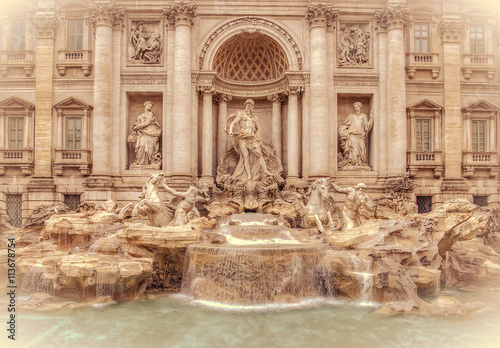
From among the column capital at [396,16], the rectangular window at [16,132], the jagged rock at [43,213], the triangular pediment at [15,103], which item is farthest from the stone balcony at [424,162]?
the rectangular window at [16,132]

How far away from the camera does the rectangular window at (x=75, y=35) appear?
17797mm

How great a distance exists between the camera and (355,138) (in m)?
17.4

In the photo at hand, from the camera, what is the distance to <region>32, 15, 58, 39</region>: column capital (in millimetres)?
17453

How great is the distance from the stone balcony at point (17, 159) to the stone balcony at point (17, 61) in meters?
3.98

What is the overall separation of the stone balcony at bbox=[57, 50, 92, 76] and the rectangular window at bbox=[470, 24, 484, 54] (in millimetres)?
19594

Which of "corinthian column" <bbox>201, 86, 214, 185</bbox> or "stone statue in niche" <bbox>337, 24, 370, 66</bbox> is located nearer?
"corinthian column" <bbox>201, 86, 214, 185</bbox>

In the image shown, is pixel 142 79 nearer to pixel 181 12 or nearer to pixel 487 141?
pixel 181 12

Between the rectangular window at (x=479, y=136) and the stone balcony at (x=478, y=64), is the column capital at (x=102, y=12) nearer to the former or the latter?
the stone balcony at (x=478, y=64)

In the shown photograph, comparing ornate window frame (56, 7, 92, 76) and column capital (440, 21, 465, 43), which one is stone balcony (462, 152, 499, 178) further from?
ornate window frame (56, 7, 92, 76)

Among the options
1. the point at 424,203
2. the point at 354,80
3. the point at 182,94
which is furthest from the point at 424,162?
the point at 182,94

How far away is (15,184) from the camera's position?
17.4m

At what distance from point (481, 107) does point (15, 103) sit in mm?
23579

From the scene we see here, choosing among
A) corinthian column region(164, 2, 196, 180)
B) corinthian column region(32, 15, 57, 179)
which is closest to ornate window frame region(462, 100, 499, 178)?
corinthian column region(164, 2, 196, 180)

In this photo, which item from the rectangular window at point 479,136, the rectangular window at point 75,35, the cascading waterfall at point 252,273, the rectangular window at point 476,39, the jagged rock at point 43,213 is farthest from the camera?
the rectangular window at point 476,39
